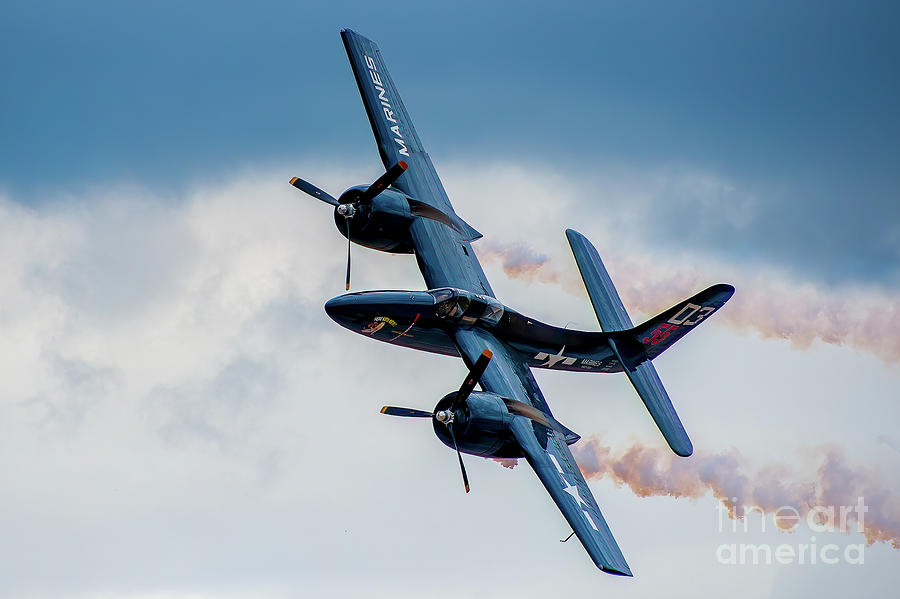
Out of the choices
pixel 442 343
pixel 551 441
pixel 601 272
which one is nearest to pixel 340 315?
pixel 442 343

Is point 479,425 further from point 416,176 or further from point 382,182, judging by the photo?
point 416,176

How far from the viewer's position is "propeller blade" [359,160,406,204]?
171 feet

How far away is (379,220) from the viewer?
5353 cm

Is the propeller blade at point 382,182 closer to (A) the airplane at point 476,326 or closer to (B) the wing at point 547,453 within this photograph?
(A) the airplane at point 476,326

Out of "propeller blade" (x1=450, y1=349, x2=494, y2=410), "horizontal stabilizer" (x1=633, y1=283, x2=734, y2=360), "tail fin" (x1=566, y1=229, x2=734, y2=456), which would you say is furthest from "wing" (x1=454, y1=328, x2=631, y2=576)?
"horizontal stabilizer" (x1=633, y1=283, x2=734, y2=360)

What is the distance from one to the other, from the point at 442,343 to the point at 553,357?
5.54 m

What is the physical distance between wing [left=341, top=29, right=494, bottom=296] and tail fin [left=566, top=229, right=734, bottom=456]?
16.8 ft

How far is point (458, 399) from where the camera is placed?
46.0 m

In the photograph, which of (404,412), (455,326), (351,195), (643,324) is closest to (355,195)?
(351,195)

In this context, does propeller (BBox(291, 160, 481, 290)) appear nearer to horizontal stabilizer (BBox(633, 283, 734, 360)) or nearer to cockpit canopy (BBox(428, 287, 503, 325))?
cockpit canopy (BBox(428, 287, 503, 325))

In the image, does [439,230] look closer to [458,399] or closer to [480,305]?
[480,305]

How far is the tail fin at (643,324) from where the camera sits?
54188 mm

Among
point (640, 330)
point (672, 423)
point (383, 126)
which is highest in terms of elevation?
point (383, 126)

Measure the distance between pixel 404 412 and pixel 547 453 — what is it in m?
5.60
